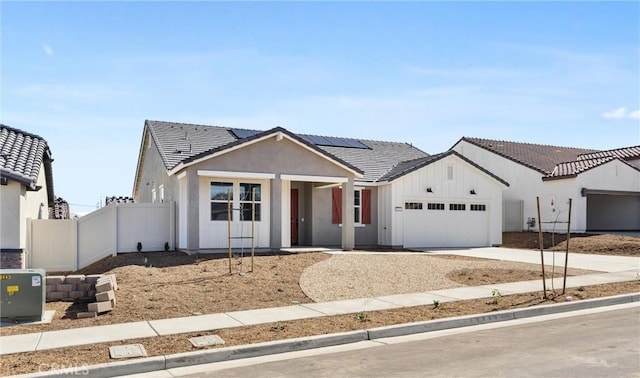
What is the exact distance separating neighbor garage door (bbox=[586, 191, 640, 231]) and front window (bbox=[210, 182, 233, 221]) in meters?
23.5

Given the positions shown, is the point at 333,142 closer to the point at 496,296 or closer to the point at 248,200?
the point at 248,200

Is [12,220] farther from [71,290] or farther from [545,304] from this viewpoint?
[545,304]

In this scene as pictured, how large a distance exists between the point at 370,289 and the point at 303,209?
994cm

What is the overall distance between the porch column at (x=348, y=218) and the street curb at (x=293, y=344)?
971 centimetres

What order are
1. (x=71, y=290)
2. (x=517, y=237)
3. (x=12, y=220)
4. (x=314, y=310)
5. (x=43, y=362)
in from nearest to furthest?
(x=43, y=362)
(x=314, y=310)
(x=71, y=290)
(x=12, y=220)
(x=517, y=237)

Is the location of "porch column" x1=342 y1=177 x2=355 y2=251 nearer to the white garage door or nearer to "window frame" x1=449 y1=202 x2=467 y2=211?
the white garage door

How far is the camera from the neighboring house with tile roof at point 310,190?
17.7 m

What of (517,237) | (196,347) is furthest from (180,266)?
(517,237)

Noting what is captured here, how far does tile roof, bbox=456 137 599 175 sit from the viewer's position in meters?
29.9

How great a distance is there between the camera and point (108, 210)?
18.2 meters

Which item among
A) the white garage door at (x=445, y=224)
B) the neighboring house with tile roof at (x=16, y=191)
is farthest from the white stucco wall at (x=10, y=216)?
the white garage door at (x=445, y=224)

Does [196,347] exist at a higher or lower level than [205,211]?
lower

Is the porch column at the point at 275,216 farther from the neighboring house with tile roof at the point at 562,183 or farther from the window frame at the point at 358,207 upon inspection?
the neighboring house with tile roof at the point at 562,183

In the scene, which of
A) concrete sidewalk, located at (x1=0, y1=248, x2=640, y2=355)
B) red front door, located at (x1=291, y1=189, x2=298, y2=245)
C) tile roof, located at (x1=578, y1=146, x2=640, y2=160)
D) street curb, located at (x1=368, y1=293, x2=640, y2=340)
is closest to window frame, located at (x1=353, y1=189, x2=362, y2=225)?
red front door, located at (x1=291, y1=189, x2=298, y2=245)
